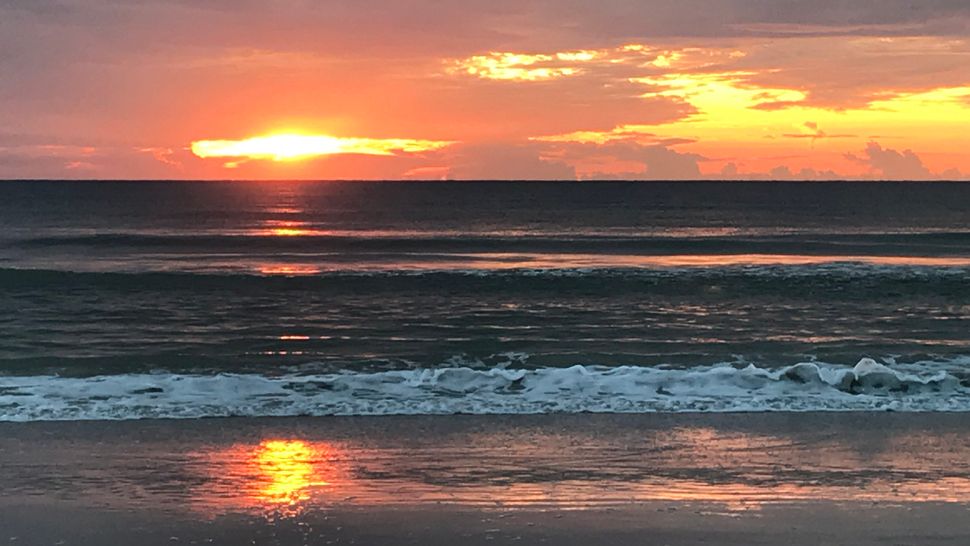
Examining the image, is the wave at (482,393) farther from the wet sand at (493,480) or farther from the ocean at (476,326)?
the wet sand at (493,480)

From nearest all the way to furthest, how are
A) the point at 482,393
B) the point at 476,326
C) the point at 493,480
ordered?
the point at 493,480 < the point at 482,393 < the point at 476,326

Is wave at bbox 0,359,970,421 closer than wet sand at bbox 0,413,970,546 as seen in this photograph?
No

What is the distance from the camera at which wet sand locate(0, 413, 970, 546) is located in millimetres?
6828

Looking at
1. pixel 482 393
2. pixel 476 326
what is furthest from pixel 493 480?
pixel 476 326

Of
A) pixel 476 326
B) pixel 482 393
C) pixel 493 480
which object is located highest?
pixel 493 480

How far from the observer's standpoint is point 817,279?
2689cm

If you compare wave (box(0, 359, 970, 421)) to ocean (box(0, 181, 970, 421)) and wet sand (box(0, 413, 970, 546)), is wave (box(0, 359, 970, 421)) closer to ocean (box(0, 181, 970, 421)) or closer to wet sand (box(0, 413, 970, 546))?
ocean (box(0, 181, 970, 421))

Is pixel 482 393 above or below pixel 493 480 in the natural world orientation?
below

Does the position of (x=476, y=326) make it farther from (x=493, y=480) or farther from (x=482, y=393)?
(x=493, y=480)

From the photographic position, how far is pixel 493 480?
808cm

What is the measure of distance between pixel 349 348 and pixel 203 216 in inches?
2346

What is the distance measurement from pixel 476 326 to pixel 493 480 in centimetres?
1127

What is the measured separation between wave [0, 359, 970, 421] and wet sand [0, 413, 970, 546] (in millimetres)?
551

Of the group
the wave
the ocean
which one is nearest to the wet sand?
the wave
